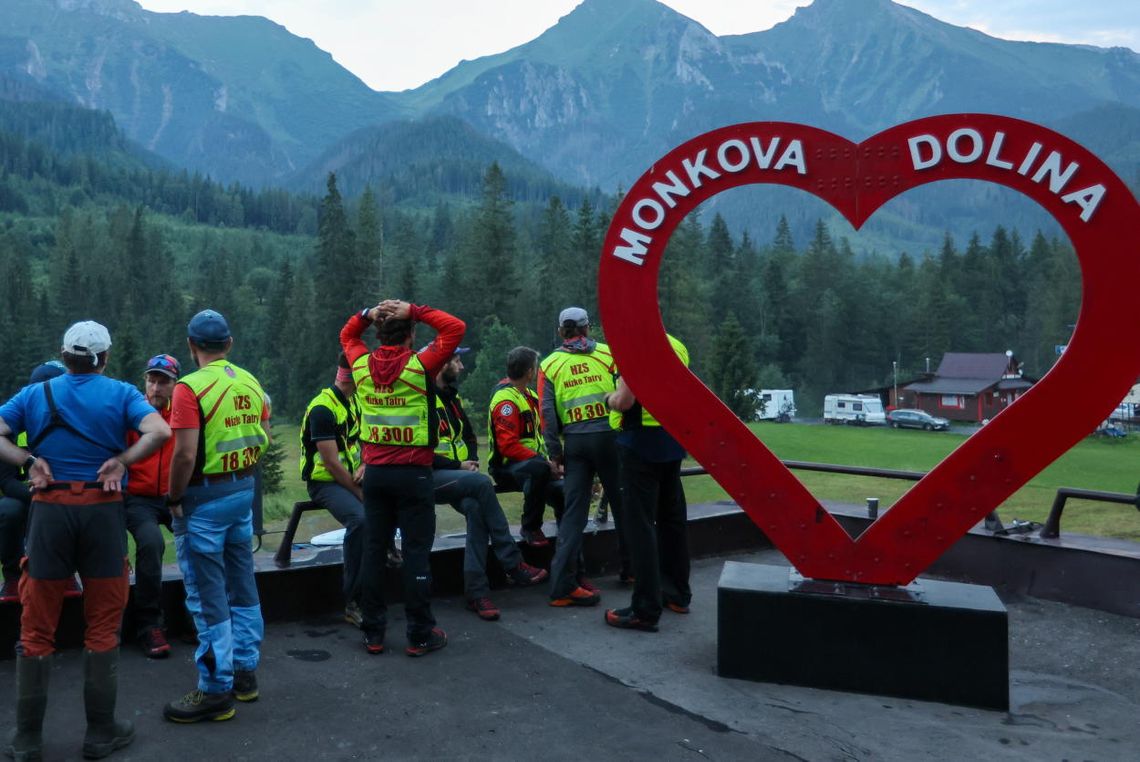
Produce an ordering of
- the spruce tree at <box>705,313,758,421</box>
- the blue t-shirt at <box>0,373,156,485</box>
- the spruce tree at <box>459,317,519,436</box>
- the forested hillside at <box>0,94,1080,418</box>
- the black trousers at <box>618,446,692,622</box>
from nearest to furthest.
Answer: the blue t-shirt at <box>0,373,156,485</box>
the black trousers at <box>618,446,692,622</box>
the spruce tree at <box>705,313,758,421</box>
the spruce tree at <box>459,317,519,436</box>
the forested hillside at <box>0,94,1080,418</box>

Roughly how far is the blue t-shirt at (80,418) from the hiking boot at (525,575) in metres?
2.78

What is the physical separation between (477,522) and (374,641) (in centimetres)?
110

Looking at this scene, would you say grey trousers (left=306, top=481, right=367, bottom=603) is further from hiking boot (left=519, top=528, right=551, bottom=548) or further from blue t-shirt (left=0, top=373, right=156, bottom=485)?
blue t-shirt (left=0, top=373, right=156, bottom=485)

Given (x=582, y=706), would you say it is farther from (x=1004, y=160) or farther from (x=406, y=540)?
(x=1004, y=160)

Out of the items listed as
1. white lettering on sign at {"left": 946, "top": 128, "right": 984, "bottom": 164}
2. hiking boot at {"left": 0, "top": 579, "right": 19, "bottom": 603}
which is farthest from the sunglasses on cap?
white lettering on sign at {"left": 946, "top": 128, "right": 984, "bottom": 164}

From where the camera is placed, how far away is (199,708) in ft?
13.7

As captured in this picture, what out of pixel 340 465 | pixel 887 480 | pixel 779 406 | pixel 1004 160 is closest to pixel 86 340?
pixel 340 465

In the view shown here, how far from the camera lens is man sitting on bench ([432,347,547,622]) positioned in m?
5.85

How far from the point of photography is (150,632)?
495cm

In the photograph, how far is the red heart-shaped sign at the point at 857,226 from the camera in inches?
177

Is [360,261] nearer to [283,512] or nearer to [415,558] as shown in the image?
[283,512]

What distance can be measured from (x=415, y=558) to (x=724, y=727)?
70.0 inches

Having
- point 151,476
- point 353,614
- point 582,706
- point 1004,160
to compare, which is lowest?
point 582,706

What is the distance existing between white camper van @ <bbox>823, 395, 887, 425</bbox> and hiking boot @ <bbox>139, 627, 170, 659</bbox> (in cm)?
5828
